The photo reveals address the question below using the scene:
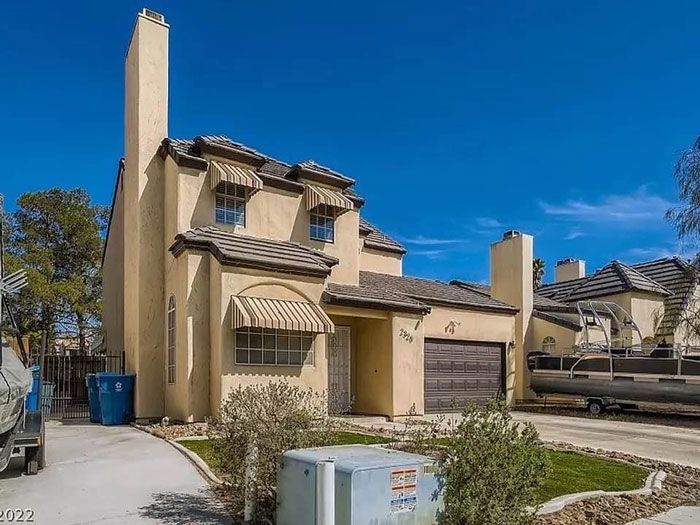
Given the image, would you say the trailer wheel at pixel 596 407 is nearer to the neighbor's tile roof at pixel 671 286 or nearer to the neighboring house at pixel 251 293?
the neighboring house at pixel 251 293

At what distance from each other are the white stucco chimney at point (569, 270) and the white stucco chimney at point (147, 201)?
27.0 metres

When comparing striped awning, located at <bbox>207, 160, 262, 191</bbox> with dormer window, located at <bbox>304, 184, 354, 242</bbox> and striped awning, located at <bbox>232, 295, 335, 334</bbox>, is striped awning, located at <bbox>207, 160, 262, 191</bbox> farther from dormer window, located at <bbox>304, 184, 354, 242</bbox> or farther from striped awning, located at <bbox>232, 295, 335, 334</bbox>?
striped awning, located at <bbox>232, 295, 335, 334</bbox>

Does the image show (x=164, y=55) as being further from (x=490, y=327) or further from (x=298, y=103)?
(x=490, y=327)

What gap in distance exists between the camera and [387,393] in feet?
64.0

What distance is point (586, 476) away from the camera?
→ 10.3 meters

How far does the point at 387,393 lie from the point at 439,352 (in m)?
3.78

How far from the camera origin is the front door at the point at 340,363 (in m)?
20.2

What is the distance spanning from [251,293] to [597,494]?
32.7 ft

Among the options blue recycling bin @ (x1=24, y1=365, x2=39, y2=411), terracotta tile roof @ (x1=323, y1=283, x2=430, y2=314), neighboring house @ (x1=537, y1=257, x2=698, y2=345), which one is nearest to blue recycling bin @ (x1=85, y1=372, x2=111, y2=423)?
blue recycling bin @ (x1=24, y1=365, x2=39, y2=411)

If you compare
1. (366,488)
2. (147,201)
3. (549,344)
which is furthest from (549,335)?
(366,488)

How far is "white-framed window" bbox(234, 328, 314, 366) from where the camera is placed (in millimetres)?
15945

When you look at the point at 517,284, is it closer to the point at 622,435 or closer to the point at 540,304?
the point at 540,304

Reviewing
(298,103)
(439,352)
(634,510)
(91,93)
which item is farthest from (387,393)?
(91,93)

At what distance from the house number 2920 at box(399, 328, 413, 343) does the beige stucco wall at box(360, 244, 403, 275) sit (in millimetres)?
6613
